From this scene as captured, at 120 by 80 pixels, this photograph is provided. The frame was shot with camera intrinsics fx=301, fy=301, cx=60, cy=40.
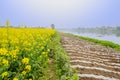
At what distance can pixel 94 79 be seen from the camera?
7457 millimetres

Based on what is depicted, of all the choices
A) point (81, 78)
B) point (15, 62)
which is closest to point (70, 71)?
point (81, 78)

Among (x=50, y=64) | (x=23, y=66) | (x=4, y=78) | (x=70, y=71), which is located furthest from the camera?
(x=50, y=64)

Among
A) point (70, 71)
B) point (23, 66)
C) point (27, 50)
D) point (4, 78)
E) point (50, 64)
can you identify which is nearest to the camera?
point (4, 78)

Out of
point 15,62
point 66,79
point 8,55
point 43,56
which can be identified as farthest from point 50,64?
point 8,55

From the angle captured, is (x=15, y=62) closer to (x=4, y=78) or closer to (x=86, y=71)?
(x=4, y=78)

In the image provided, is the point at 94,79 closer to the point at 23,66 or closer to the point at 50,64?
the point at 50,64

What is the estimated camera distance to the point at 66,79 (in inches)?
251

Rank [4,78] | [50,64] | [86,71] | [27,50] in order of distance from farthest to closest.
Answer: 1. [50,64]
2. [86,71]
3. [27,50]
4. [4,78]

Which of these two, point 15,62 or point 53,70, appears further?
point 53,70

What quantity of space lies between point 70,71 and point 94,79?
2.46ft

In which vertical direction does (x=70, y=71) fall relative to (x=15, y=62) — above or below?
below

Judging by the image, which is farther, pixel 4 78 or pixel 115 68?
pixel 115 68

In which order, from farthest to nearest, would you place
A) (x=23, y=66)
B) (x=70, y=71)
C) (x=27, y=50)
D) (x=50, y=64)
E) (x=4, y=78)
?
(x=50, y=64), (x=70, y=71), (x=27, y=50), (x=23, y=66), (x=4, y=78)

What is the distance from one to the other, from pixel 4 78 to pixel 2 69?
19 centimetres
